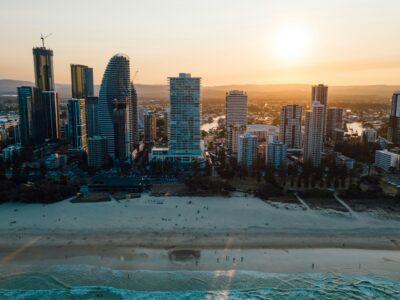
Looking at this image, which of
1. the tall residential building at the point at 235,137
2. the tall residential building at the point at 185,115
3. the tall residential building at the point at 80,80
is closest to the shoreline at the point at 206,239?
the tall residential building at the point at 185,115

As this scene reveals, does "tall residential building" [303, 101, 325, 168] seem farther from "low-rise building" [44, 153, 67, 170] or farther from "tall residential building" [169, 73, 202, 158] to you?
"low-rise building" [44, 153, 67, 170]

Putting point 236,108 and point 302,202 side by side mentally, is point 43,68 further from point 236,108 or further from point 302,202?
point 302,202

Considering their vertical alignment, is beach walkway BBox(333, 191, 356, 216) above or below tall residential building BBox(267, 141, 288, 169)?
Answer: below

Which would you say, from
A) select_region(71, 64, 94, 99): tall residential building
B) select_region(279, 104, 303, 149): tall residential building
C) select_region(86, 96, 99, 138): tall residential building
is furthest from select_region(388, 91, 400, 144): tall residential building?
select_region(71, 64, 94, 99): tall residential building

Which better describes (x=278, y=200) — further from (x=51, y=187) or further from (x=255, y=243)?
(x=51, y=187)

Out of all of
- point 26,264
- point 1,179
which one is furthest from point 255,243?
point 1,179
